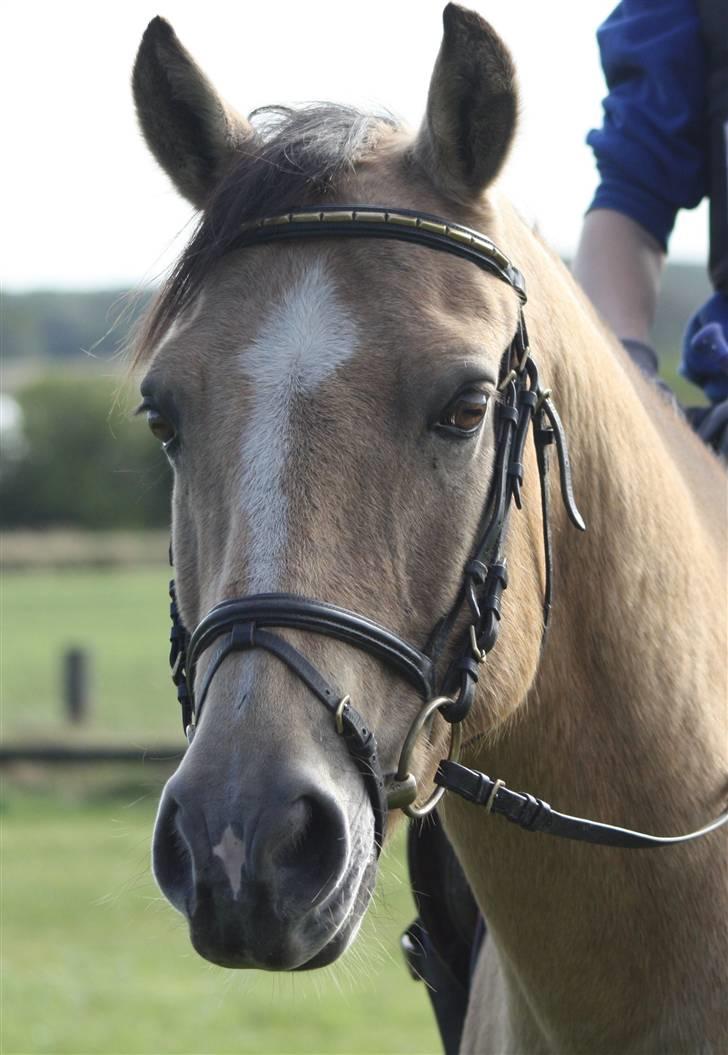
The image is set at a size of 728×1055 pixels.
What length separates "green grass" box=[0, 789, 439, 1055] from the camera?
8758mm

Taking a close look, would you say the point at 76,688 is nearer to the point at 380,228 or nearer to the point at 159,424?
the point at 159,424

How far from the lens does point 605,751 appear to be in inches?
108

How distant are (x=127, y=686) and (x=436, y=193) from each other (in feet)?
71.6

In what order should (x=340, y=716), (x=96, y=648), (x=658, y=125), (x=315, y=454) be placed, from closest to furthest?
(x=340, y=716) < (x=315, y=454) < (x=658, y=125) < (x=96, y=648)

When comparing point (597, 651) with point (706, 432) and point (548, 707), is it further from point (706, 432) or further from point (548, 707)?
point (706, 432)

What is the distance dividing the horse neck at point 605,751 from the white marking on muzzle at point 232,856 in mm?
833

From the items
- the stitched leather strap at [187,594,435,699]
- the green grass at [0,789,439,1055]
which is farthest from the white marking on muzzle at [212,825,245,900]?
the green grass at [0,789,439,1055]

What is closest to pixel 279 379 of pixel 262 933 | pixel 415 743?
pixel 415 743

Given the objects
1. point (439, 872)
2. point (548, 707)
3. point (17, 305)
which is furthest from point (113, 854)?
point (17, 305)

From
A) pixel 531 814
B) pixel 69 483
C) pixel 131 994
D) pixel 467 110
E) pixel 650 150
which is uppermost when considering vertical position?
pixel 467 110

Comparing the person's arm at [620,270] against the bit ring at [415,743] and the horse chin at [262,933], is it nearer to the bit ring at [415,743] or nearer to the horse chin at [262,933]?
the bit ring at [415,743]

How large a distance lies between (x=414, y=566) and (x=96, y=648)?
2730cm

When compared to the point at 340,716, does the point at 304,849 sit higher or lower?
lower

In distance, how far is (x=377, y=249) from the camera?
2535 millimetres
